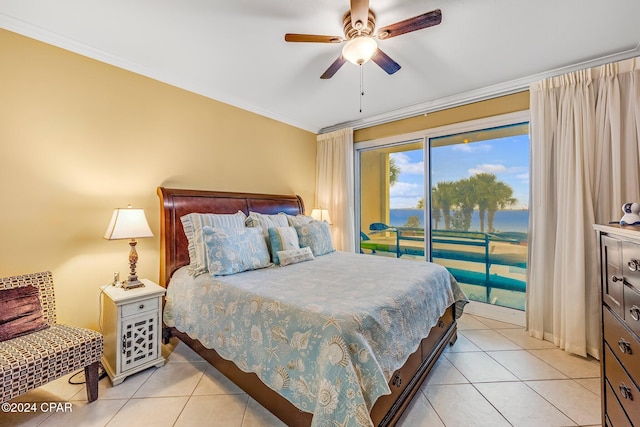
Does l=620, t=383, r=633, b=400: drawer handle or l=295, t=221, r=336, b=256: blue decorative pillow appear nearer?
l=620, t=383, r=633, b=400: drawer handle

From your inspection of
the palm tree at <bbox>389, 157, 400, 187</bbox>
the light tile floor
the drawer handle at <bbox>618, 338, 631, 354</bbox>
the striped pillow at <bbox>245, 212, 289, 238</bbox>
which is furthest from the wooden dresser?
the palm tree at <bbox>389, 157, 400, 187</bbox>

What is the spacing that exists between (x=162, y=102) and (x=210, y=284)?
2002mm

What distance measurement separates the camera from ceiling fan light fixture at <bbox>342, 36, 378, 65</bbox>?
1.76m

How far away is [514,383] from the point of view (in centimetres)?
195

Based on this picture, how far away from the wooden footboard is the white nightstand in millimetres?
306

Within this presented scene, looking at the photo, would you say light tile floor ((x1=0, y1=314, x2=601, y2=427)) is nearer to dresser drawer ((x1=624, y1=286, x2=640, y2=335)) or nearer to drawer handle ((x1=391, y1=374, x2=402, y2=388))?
drawer handle ((x1=391, y1=374, x2=402, y2=388))

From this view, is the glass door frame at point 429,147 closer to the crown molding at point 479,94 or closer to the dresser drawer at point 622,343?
the crown molding at point 479,94

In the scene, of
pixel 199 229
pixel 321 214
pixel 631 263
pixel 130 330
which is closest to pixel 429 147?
pixel 321 214

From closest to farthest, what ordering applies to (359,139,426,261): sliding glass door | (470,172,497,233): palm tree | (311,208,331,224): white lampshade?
(470,172,497,233): palm tree → (359,139,426,261): sliding glass door → (311,208,331,224): white lampshade

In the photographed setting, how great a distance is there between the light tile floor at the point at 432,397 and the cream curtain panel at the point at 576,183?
0.42m

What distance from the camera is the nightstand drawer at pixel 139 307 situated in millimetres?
1959

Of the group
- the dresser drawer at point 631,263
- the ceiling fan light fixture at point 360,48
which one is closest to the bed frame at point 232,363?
the dresser drawer at point 631,263

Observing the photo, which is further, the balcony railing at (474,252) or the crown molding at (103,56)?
the balcony railing at (474,252)

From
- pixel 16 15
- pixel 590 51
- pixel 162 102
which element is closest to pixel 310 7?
pixel 162 102
